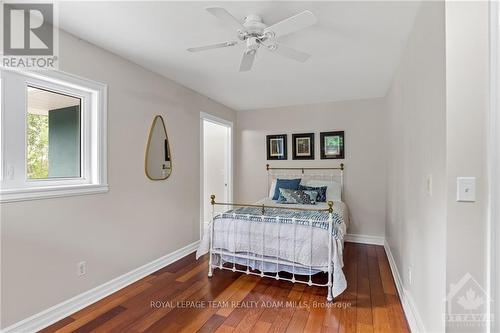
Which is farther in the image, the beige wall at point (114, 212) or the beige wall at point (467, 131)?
the beige wall at point (114, 212)

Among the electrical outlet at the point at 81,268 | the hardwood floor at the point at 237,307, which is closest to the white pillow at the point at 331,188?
the hardwood floor at the point at 237,307

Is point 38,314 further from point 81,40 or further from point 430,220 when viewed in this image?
point 430,220

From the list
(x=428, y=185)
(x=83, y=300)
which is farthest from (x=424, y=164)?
(x=83, y=300)

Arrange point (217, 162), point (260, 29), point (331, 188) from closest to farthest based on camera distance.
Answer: point (260, 29) < point (331, 188) < point (217, 162)

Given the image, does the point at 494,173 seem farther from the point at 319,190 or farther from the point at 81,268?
the point at 81,268

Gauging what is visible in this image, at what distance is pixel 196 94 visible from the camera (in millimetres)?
3855

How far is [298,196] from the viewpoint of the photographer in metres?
3.77

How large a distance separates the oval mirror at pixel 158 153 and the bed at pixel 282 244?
94 cm

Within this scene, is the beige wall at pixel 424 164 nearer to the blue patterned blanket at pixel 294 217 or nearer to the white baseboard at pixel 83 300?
the blue patterned blanket at pixel 294 217

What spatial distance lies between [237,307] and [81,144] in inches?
83.6

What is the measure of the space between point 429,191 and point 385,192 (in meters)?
2.65

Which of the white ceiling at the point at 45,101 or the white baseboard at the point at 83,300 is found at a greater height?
the white ceiling at the point at 45,101

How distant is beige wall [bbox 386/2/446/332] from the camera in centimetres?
134

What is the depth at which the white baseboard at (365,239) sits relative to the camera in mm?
4027
